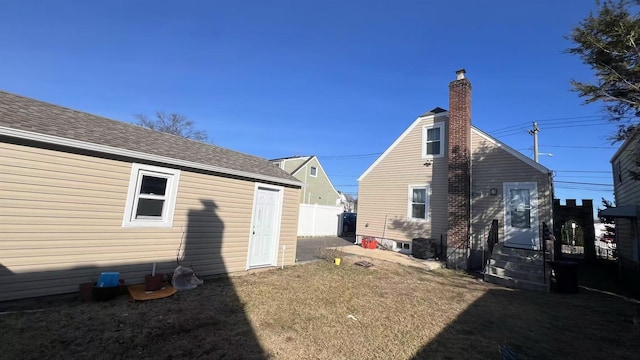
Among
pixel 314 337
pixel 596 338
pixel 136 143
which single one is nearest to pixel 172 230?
pixel 136 143

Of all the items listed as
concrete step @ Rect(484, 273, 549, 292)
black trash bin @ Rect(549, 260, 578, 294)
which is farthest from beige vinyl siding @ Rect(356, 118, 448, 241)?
black trash bin @ Rect(549, 260, 578, 294)

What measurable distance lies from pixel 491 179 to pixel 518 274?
15.1 ft

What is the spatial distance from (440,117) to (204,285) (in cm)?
1241

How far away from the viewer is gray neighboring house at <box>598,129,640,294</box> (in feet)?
33.2

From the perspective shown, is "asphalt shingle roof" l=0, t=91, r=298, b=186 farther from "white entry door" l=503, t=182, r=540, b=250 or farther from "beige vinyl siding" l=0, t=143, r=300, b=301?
"white entry door" l=503, t=182, r=540, b=250

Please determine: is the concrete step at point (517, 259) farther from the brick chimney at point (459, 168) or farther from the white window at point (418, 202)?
the white window at point (418, 202)

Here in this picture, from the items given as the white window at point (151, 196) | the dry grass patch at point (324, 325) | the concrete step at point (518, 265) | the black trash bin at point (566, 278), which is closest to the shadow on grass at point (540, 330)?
the dry grass patch at point (324, 325)

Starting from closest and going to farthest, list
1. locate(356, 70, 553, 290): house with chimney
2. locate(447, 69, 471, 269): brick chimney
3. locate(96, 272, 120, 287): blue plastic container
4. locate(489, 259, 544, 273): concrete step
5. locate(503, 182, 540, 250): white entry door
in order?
locate(96, 272, 120, 287): blue plastic container
locate(489, 259, 544, 273): concrete step
locate(356, 70, 553, 290): house with chimney
locate(503, 182, 540, 250): white entry door
locate(447, 69, 471, 269): brick chimney

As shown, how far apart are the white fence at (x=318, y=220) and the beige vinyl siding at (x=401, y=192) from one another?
240 inches

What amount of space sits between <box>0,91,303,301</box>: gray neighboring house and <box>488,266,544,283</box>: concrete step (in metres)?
7.46

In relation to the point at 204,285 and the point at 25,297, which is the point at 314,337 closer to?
the point at 204,285

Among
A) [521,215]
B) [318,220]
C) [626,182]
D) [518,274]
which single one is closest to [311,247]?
[318,220]

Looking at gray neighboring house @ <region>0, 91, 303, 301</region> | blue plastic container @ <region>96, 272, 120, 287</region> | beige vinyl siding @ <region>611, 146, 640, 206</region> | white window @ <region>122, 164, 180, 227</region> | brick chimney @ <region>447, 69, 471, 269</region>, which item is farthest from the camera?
brick chimney @ <region>447, 69, 471, 269</region>

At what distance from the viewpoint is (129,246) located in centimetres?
679
